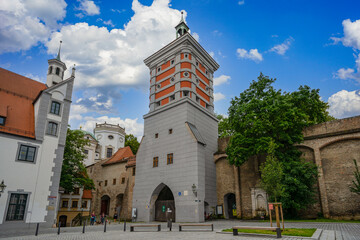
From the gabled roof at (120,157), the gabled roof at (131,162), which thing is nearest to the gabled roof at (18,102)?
the gabled roof at (131,162)

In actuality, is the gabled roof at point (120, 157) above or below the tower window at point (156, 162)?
above

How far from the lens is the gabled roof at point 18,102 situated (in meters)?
22.2

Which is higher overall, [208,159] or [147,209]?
[208,159]

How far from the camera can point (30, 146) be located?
878 inches

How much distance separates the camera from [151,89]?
124 feet

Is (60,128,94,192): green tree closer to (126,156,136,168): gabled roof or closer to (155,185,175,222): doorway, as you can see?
(126,156,136,168): gabled roof

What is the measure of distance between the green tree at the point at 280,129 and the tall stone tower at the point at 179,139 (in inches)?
187

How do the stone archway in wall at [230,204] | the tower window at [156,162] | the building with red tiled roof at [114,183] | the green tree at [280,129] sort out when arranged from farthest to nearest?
1. the building with red tiled roof at [114,183]
2. the tower window at [156,162]
3. the stone archway in wall at [230,204]
4. the green tree at [280,129]

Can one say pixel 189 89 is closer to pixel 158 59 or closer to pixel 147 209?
pixel 158 59

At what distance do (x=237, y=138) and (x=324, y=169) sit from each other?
367 inches

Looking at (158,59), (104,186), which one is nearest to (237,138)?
(158,59)

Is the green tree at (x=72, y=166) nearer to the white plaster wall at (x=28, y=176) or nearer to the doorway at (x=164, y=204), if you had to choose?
the white plaster wall at (x=28, y=176)

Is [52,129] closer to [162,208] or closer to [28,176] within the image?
[28,176]

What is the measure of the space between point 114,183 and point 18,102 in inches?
833
